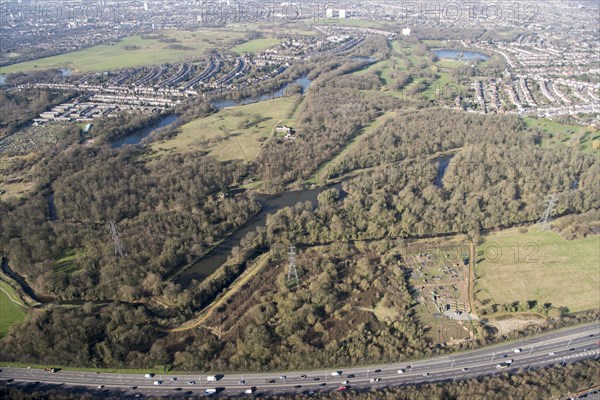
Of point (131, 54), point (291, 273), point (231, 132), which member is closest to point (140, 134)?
point (231, 132)

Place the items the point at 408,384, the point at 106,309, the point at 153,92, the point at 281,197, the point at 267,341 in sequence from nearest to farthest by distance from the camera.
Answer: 1. the point at 408,384
2. the point at 267,341
3. the point at 106,309
4. the point at 281,197
5. the point at 153,92

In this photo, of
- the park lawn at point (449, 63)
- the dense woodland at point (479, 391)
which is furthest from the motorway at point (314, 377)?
the park lawn at point (449, 63)

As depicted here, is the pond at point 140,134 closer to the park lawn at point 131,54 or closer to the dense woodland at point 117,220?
the dense woodland at point 117,220

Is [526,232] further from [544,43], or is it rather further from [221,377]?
[544,43]

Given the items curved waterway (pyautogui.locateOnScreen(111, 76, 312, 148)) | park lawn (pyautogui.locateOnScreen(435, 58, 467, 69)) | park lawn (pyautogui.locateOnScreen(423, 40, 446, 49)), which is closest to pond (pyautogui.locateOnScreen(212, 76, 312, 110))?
curved waterway (pyautogui.locateOnScreen(111, 76, 312, 148))

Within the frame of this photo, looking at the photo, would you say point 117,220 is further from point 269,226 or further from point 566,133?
point 566,133

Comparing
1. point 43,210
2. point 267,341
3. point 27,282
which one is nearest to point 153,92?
point 43,210

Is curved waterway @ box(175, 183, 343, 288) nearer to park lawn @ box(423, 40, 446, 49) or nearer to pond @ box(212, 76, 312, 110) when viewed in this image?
pond @ box(212, 76, 312, 110)
